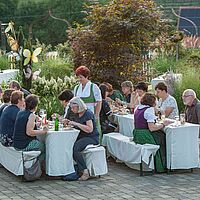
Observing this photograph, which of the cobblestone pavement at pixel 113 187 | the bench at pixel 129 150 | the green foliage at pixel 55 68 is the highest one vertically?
the green foliage at pixel 55 68

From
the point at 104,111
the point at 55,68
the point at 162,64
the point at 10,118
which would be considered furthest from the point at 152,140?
the point at 162,64

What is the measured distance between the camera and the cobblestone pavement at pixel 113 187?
8.60 meters

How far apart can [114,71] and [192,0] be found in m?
36.2

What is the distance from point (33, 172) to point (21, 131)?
61 centimetres

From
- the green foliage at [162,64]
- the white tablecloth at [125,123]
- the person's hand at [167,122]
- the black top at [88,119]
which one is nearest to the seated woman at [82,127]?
the black top at [88,119]

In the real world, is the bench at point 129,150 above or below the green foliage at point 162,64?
below

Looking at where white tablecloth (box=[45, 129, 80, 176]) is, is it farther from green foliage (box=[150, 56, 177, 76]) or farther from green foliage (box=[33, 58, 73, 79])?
green foliage (box=[150, 56, 177, 76])

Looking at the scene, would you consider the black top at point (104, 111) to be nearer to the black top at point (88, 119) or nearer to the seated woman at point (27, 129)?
the black top at point (88, 119)

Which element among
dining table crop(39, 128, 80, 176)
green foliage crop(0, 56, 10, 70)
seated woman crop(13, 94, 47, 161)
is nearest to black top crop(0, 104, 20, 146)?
seated woman crop(13, 94, 47, 161)

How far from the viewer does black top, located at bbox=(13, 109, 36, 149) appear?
9.48 metres

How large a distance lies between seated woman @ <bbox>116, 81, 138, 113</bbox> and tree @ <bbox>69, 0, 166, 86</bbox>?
9.17ft

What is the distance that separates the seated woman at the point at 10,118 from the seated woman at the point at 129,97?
106 inches

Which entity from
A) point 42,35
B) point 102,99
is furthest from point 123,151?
point 42,35

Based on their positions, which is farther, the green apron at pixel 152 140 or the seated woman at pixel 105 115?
the seated woman at pixel 105 115
